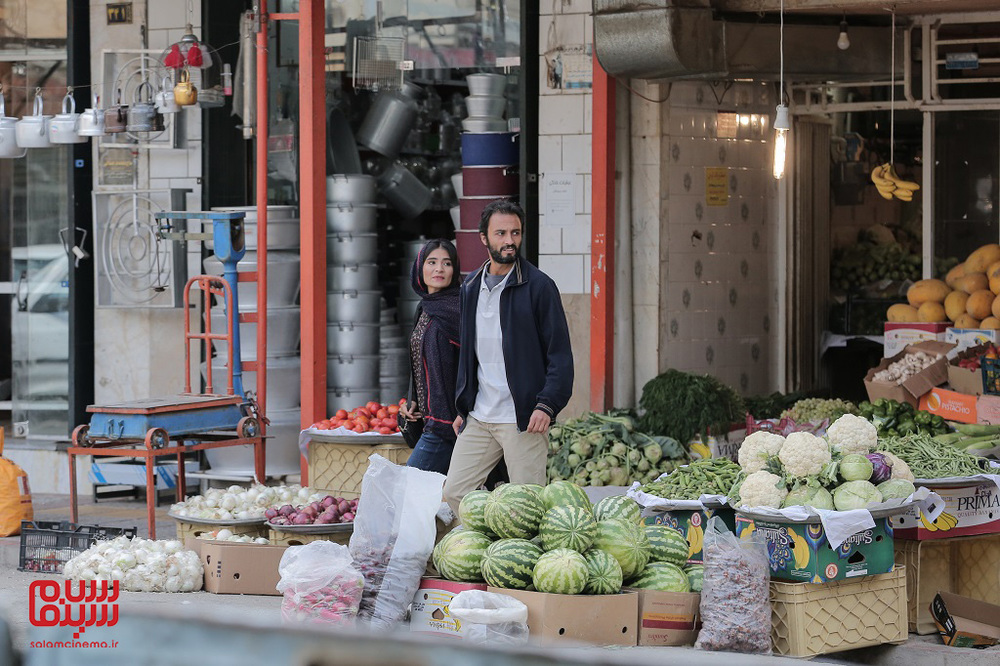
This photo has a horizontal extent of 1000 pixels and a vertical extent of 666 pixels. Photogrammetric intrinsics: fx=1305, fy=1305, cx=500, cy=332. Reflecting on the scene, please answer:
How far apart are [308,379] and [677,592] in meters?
4.33

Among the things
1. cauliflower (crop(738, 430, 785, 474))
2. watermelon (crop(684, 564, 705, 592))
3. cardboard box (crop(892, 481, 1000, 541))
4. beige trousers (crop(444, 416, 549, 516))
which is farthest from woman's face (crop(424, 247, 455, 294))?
cardboard box (crop(892, 481, 1000, 541))

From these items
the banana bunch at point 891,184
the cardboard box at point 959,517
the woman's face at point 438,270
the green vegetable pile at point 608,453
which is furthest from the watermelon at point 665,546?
the banana bunch at point 891,184

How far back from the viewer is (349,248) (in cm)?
983

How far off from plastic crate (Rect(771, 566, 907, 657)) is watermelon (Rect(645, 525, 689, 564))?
40 centimetres

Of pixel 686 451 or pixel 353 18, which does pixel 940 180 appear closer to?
pixel 686 451

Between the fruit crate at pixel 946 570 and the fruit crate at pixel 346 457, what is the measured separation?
11.2 feet

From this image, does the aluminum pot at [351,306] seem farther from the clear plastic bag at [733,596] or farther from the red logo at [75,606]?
the red logo at [75,606]

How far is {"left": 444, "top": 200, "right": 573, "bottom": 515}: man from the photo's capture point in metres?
6.07

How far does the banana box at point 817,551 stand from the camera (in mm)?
5320

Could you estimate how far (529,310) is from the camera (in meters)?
6.12

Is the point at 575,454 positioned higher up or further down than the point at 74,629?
further down

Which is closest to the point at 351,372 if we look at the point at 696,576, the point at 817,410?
the point at 817,410

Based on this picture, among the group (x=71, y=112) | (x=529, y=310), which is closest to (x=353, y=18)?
(x=71, y=112)

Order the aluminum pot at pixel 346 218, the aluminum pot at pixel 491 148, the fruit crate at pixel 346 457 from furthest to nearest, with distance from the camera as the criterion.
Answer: the aluminum pot at pixel 346 218, the aluminum pot at pixel 491 148, the fruit crate at pixel 346 457
